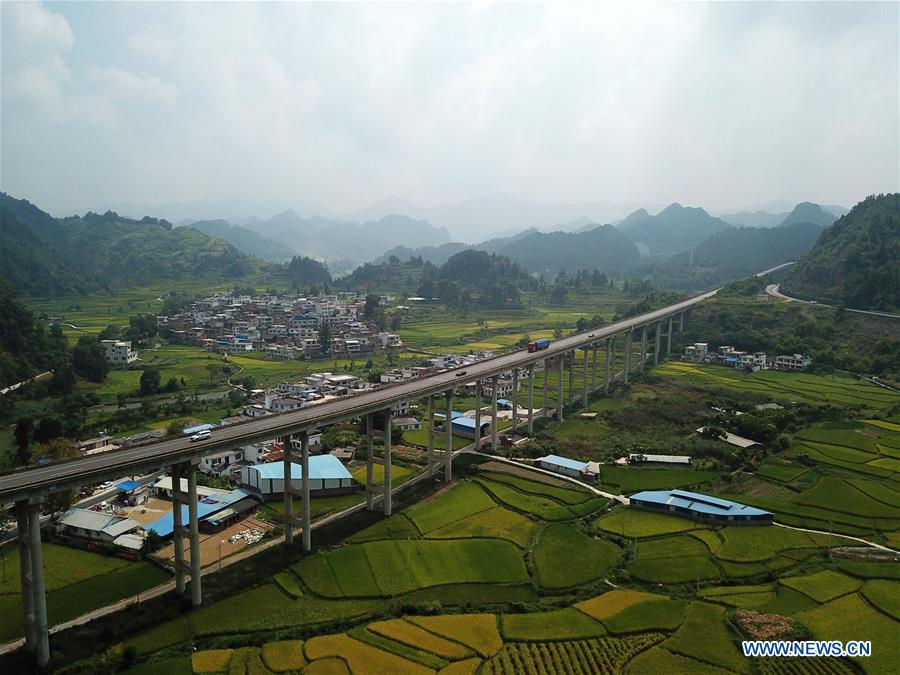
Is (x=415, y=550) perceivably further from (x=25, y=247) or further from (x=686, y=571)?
(x=25, y=247)

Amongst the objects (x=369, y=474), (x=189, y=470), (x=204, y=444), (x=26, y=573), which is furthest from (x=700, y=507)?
(x=26, y=573)

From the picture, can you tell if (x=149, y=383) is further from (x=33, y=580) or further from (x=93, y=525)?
(x=33, y=580)

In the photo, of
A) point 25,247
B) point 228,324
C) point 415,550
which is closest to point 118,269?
point 25,247

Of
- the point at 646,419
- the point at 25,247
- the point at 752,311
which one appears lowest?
the point at 646,419

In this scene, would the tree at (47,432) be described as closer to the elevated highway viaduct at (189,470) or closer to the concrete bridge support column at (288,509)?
the elevated highway viaduct at (189,470)

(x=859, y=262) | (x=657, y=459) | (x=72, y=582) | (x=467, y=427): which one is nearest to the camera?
(x=72, y=582)

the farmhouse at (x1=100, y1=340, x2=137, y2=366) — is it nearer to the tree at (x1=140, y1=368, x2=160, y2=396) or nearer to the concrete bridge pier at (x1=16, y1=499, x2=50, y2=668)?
the tree at (x1=140, y1=368, x2=160, y2=396)
